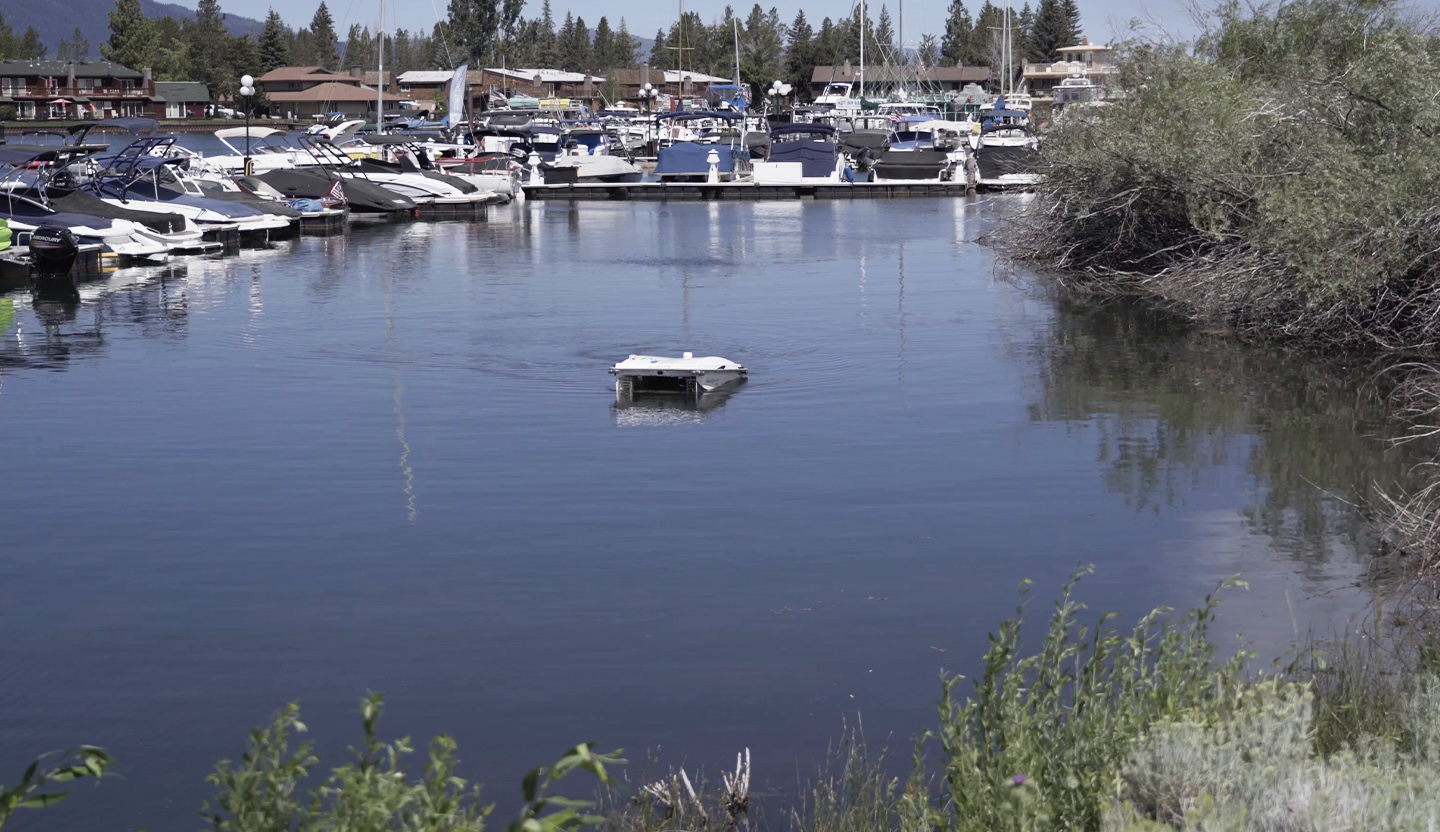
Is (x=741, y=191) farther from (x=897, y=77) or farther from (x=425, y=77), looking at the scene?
(x=425, y=77)

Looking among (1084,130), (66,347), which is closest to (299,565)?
(66,347)

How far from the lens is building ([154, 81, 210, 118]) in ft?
446

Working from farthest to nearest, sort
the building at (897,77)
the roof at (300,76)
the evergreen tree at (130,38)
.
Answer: the roof at (300,76)
the evergreen tree at (130,38)
the building at (897,77)

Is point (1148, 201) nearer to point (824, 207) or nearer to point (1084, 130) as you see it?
point (1084, 130)

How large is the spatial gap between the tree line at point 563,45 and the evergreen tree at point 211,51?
100mm

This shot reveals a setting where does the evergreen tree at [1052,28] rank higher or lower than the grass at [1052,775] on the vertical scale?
higher

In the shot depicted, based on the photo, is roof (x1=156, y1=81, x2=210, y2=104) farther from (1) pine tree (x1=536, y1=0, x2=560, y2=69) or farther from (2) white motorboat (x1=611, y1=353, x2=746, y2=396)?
(2) white motorboat (x1=611, y1=353, x2=746, y2=396)

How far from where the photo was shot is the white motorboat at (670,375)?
18078 mm

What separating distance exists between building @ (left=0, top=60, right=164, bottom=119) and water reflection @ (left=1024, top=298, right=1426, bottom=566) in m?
129

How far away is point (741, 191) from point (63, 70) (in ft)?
341

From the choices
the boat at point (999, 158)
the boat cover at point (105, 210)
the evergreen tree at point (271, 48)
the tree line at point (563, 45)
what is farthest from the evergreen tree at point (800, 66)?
the boat cover at point (105, 210)

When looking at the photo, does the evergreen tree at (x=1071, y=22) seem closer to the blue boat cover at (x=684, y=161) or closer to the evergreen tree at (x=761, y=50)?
the evergreen tree at (x=761, y=50)

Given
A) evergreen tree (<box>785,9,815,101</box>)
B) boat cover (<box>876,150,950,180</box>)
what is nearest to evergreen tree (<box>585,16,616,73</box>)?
evergreen tree (<box>785,9,815,101</box>)

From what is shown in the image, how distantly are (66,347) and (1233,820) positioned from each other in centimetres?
2082
